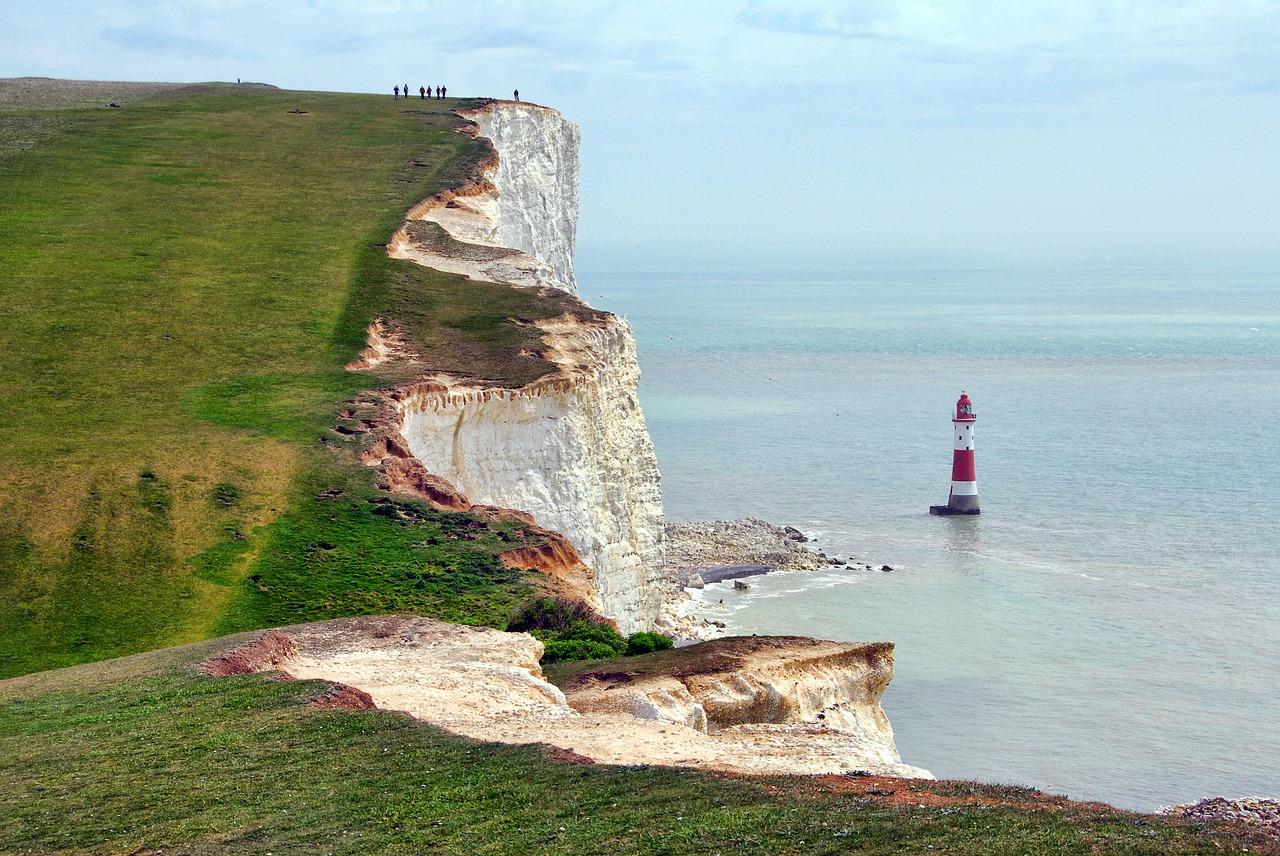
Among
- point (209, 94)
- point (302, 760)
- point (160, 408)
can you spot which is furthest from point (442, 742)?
point (209, 94)

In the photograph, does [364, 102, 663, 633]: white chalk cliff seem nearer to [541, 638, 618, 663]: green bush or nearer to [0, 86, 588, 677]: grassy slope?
A: [0, 86, 588, 677]: grassy slope

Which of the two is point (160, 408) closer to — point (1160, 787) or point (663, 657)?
point (663, 657)

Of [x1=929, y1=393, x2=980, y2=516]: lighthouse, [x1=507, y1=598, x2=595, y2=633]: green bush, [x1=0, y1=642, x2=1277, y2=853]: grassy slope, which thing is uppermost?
[x1=0, y1=642, x2=1277, y2=853]: grassy slope

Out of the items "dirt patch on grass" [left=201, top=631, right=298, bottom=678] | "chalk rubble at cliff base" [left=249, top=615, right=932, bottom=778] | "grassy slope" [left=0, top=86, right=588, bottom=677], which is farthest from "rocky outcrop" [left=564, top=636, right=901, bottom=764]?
"grassy slope" [left=0, top=86, right=588, bottom=677]

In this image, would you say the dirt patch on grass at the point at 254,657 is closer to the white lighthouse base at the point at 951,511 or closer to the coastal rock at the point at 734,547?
the coastal rock at the point at 734,547

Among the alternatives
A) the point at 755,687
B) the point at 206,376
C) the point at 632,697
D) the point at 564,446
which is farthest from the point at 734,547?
the point at 632,697

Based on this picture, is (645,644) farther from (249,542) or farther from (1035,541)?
(1035,541)
